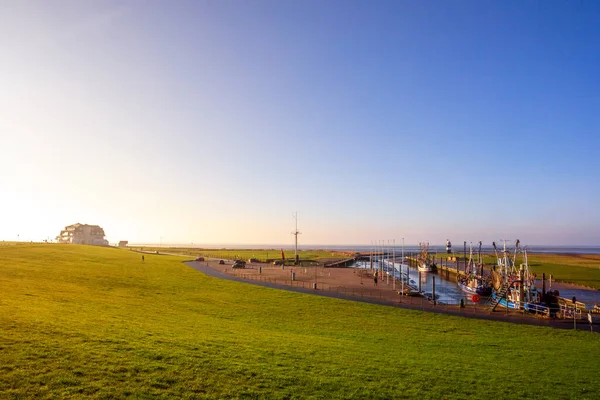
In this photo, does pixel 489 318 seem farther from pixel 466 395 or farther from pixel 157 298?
pixel 157 298

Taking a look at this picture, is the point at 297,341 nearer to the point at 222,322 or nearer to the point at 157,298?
the point at 222,322

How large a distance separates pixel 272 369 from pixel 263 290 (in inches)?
1604

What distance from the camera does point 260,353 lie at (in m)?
21.5

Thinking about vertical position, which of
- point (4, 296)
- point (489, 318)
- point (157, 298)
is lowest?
point (489, 318)

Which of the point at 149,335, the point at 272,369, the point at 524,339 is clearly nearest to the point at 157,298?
the point at 149,335

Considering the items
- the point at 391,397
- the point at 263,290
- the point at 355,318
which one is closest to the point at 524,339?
the point at 355,318

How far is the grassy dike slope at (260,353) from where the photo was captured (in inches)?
620

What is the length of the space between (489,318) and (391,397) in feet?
116

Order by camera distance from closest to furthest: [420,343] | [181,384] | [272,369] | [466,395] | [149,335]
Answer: [181,384] < [466,395] < [272,369] < [149,335] < [420,343]

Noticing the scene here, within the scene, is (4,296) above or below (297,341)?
above

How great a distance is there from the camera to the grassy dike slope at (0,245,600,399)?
620 inches

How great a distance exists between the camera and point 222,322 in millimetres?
32594

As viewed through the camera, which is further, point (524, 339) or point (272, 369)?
point (524, 339)

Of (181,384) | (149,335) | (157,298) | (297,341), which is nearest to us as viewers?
(181,384)
